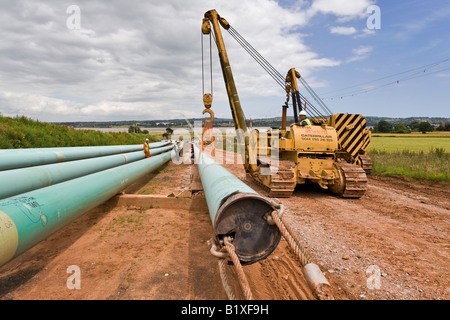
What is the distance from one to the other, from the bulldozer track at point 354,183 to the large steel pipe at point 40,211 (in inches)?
264

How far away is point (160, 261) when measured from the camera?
3.67 m

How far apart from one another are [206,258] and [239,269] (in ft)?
6.07

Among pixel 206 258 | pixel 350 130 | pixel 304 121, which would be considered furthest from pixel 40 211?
pixel 350 130

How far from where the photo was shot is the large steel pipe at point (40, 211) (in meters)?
2.48

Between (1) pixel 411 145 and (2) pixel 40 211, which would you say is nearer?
(2) pixel 40 211

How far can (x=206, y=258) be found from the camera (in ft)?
12.4

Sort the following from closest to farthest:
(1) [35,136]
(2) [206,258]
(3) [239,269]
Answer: (3) [239,269]
(2) [206,258]
(1) [35,136]

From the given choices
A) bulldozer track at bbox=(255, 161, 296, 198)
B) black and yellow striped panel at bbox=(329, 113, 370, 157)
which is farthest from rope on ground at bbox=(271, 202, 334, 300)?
black and yellow striped panel at bbox=(329, 113, 370, 157)

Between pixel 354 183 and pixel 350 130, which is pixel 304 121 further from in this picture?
pixel 354 183

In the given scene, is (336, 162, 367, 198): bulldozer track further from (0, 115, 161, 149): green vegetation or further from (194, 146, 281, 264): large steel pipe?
(0, 115, 161, 149): green vegetation

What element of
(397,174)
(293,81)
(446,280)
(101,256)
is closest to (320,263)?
(446,280)

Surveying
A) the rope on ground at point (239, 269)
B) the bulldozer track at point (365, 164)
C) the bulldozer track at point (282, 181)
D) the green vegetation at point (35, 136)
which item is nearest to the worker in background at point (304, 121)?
the bulldozer track at point (282, 181)

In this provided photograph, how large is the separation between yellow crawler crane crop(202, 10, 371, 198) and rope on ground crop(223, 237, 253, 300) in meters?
5.11
